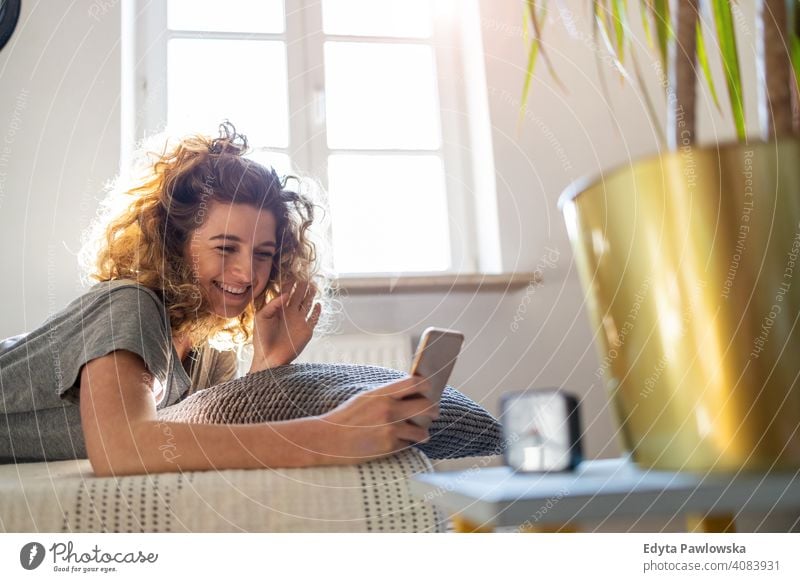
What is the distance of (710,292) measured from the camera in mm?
373

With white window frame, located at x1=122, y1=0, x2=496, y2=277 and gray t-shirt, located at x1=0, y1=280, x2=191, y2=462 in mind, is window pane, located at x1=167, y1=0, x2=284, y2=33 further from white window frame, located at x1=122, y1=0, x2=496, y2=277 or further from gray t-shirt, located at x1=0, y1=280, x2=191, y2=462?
gray t-shirt, located at x1=0, y1=280, x2=191, y2=462

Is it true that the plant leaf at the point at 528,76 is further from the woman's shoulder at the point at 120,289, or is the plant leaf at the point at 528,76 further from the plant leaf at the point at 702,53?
the woman's shoulder at the point at 120,289

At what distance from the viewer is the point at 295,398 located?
1.52ft

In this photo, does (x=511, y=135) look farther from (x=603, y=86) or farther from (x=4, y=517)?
(x=4, y=517)

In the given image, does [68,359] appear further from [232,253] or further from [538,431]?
[538,431]

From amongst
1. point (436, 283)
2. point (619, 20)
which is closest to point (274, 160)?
point (436, 283)

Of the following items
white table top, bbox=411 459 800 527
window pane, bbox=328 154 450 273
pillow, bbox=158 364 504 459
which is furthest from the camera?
window pane, bbox=328 154 450 273

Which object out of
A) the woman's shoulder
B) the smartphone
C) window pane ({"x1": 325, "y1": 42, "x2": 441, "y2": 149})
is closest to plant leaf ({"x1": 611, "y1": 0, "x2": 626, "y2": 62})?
window pane ({"x1": 325, "y1": 42, "x2": 441, "y2": 149})

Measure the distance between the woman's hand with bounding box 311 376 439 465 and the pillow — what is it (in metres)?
0.02

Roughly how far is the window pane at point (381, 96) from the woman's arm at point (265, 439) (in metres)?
0.22

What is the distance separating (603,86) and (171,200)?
34 cm

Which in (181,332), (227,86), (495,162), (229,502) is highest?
(227,86)

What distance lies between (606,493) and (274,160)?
1.20ft

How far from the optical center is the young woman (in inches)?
16.9
